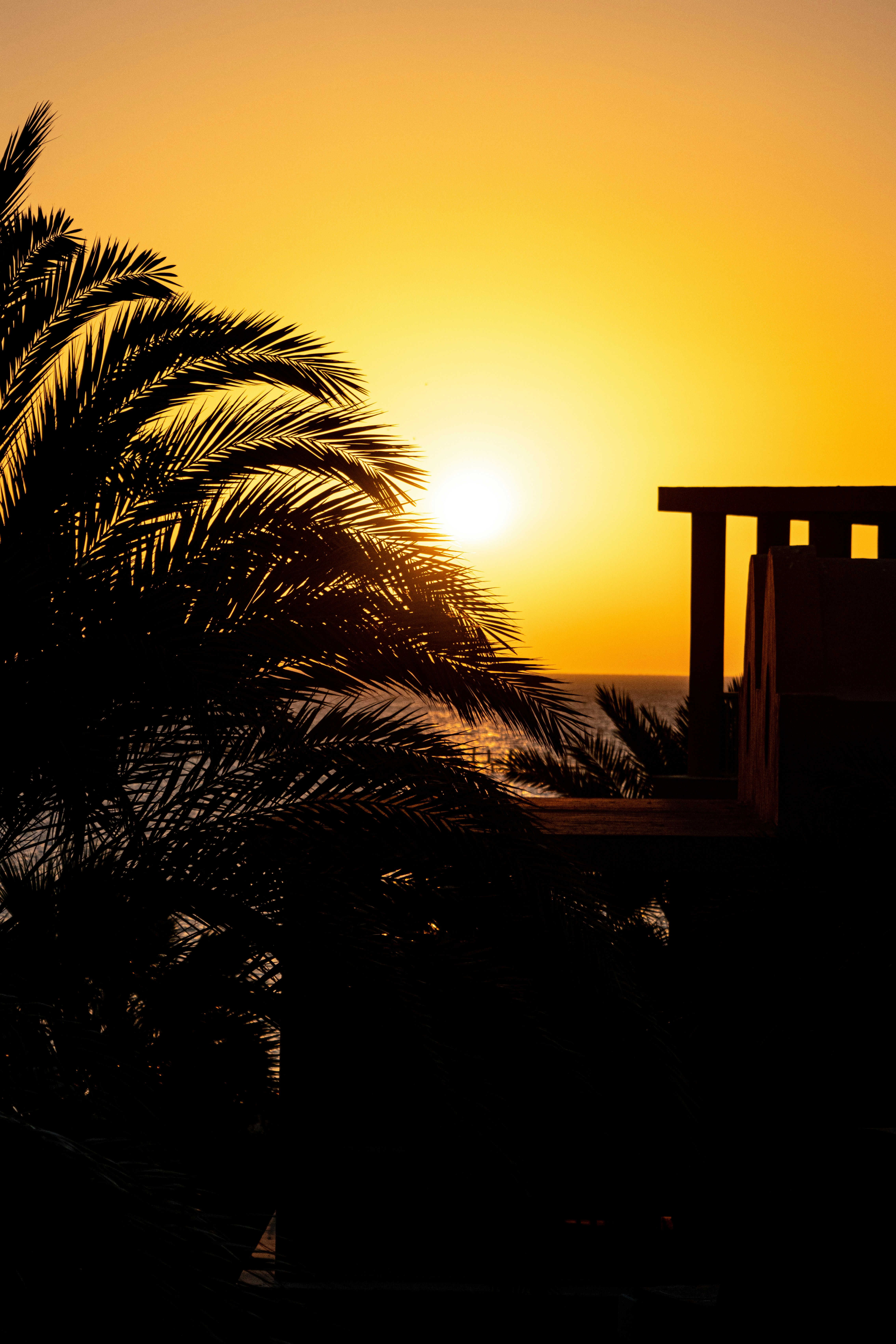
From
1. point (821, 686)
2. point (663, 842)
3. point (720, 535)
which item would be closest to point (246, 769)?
point (663, 842)

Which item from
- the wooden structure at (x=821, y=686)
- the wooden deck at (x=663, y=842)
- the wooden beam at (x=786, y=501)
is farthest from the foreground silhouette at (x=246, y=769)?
the wooden beam at (x=786, y=501)

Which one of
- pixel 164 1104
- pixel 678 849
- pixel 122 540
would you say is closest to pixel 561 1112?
pixel 678 849

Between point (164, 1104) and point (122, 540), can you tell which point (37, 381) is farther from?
point (164, 1104)

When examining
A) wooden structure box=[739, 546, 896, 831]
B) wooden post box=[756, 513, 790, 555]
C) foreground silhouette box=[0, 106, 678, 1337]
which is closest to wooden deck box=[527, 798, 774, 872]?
wooden structure box=[739, 546, 896, 831]

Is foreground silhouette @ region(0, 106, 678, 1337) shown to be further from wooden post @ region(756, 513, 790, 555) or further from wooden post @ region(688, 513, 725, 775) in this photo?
wooden post @ region(756, 513, 790, 555)

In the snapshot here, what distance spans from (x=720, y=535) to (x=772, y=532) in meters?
0.41

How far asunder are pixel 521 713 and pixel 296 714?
1.00 metres

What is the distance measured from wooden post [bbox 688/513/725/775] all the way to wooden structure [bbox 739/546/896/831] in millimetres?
1302

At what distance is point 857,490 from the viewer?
28.3 ft

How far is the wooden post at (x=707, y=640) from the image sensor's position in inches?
357

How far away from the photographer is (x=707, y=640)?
941cm

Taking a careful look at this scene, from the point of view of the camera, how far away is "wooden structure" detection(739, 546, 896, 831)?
Answer: 6.11 meters

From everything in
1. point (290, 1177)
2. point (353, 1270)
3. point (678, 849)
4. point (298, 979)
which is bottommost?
point (353, 1270)

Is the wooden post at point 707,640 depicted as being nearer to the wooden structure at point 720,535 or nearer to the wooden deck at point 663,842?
the wooden structure at point 720,535
